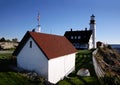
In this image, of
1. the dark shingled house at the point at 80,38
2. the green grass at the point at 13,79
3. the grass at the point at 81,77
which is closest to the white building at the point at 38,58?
the grass at the point at 81,77

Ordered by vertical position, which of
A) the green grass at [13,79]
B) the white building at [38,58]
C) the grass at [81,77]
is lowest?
the grass at [81,77]

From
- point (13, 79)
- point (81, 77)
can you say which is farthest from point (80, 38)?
point (13, 79)

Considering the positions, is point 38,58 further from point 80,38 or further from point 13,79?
point 80,38

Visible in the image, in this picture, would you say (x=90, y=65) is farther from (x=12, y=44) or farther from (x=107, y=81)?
(x=12, y=44)

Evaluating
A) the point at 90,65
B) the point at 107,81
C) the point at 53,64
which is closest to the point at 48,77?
the point at 53,64

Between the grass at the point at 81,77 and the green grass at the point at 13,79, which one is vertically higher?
the green grass at the point at 13,79

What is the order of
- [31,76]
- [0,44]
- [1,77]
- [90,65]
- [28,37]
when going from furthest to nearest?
[0,44] < [90,65] < [28,37] < [31,76] < [1,77]

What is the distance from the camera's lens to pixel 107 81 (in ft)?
→ 73.3

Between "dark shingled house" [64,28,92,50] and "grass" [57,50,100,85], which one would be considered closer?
"grass" [57,50,100,85]

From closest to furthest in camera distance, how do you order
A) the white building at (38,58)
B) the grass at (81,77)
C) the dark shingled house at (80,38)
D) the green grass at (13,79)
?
1. the green grass at (13,79)
2. the white building at (38,58)
3. the grass at (81,77)
4. the dark shingled house at (80,38)

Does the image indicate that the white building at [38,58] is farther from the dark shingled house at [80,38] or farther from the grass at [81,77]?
the dark shingled house at [80,38]

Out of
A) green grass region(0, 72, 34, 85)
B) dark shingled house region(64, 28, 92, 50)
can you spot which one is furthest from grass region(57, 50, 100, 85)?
dark shingled house region(64, 28, 92, 50)

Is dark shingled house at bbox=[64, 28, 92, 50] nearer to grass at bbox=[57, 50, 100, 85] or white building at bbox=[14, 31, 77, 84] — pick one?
grass at bbox=[57, 50, 100, 85]

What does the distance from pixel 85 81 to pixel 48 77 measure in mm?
5989
